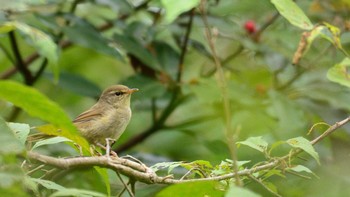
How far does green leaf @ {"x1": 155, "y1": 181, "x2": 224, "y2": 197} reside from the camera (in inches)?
88.7

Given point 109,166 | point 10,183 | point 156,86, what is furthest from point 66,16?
point 10,183

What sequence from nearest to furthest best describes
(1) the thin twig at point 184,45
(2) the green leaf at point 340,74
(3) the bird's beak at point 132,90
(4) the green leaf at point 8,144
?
(4) the green leaf at point 8,144, (2) the green leaf at point 340,74, (1) the thin twig at point 184,45, (3) the bird's beak at point 132,90

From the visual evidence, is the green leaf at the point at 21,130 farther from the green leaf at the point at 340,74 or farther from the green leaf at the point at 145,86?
the green leaf at the point at 145,86

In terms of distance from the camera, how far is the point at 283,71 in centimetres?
597

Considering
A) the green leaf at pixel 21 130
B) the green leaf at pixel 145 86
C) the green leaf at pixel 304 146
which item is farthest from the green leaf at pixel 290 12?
the green leaf at pixel 145 86

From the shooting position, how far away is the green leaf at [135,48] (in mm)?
5320

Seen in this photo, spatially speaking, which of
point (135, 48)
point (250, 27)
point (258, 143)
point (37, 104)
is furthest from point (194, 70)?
point (37, 104)

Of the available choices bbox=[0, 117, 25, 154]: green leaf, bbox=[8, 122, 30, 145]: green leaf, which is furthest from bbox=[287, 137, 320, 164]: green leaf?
bbox=[0, 117, 25, 154]: green leaf

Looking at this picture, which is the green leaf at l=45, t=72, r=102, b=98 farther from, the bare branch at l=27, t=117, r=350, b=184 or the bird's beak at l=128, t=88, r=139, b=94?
the bare branch at l=27, t=117, r=350, b=184

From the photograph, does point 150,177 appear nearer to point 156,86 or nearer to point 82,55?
point 156,86

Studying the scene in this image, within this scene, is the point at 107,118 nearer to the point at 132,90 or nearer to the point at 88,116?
the point at 88,116

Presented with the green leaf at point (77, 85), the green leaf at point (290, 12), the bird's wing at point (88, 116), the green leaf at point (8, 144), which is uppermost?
the green leaf at point (290, 12)

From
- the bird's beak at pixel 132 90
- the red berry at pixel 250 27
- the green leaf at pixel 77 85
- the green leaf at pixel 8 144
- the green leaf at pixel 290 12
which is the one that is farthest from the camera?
the red berry at pixel 250 27

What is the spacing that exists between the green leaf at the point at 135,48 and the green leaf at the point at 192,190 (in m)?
2.78
